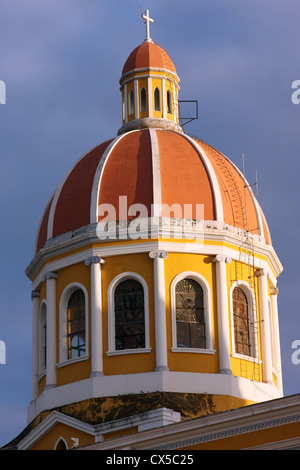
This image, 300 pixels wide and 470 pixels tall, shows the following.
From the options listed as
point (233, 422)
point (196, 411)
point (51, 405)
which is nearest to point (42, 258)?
point (51, 405)

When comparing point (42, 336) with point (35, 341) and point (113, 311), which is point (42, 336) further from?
point (113, 311)

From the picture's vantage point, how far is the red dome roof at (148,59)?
1890 inches

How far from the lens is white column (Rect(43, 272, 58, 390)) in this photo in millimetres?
43531

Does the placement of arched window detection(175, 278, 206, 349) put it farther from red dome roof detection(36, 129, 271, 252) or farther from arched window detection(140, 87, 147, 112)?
arched window detection(140, 87, 147, 112)

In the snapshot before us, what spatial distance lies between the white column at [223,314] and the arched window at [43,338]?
600 centimetres

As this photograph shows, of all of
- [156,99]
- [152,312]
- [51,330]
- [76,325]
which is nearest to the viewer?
[152,312]

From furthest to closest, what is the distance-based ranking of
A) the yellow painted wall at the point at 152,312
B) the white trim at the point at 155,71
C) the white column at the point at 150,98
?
1. the white trim at the point at 155,71
2. the white column at the point at 150,98
3. the yellow painted wall at the point at 152,312

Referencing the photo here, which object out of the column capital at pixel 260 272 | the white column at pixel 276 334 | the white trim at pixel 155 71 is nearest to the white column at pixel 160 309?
the column capital at pixel 260 272

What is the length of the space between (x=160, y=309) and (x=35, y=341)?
5526 millimetres

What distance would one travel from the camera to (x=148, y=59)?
1891 inches

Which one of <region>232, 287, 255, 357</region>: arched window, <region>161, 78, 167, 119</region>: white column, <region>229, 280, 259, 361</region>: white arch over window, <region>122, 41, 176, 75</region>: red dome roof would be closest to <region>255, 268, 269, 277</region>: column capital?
<region>229, 280, 259, 361</region>: white arch over window

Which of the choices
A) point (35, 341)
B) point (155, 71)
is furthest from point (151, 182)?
point (35, 341)

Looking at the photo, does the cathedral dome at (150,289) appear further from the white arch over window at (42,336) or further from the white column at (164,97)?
the white column at (164,97)

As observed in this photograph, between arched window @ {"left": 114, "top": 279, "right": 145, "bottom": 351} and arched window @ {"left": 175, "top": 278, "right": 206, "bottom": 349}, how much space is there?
1.13 meters
